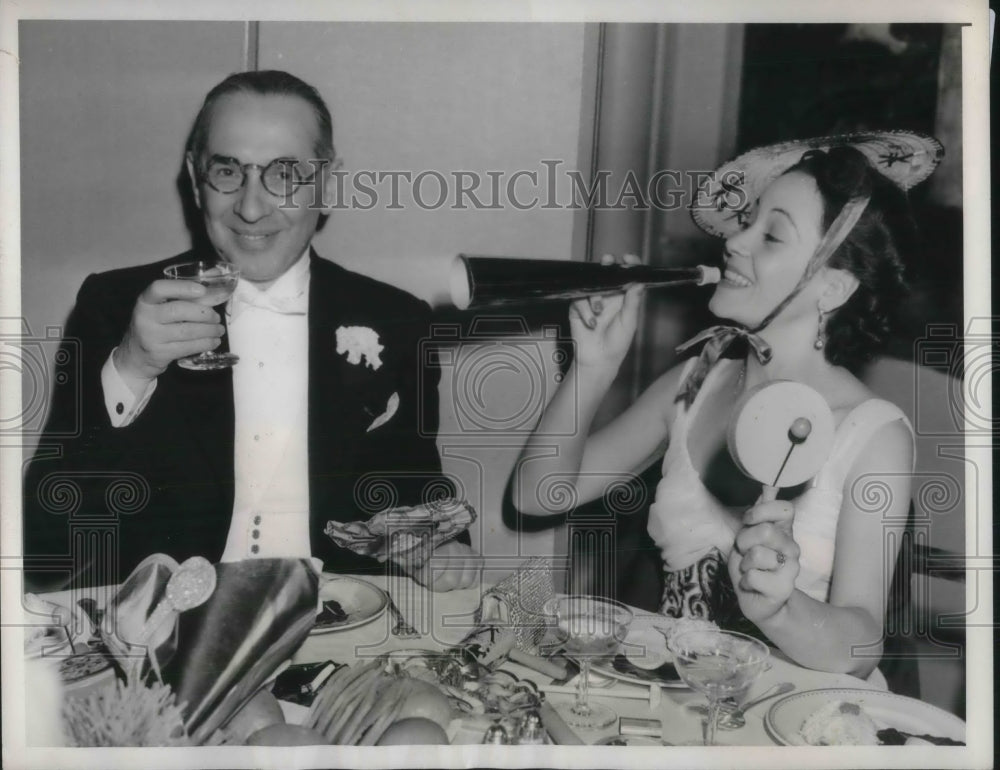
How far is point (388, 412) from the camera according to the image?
1.91m

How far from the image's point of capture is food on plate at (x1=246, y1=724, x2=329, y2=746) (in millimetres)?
1888

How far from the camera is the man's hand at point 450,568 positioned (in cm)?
192

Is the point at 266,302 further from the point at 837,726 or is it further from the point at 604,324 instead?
the point at 837,726

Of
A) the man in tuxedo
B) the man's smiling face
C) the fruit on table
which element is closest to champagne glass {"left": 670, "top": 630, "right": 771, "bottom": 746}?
the man in tuxedo

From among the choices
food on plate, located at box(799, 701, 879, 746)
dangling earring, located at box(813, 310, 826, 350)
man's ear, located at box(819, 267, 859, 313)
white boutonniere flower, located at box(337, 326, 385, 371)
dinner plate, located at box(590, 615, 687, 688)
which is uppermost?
man's ear, located at box(819, 267, 859, 313)

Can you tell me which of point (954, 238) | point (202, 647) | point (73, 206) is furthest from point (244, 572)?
point (954, 238)

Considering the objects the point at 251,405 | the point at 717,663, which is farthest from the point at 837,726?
the point at 251,405

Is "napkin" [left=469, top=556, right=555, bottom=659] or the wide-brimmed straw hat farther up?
the wide-brimmed straw hat

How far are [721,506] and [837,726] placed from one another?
0.43 meters

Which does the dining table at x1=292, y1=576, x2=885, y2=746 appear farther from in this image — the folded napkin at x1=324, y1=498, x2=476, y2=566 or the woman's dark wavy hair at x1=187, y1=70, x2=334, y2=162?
the woman's dark wavy hair at x1=187, y1=70, x2=334, y2=162

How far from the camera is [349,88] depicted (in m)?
1.87

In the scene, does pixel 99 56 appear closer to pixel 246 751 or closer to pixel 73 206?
pixel 73 206

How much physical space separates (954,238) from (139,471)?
153cm

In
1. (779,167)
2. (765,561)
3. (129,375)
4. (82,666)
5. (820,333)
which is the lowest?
(82,666)
